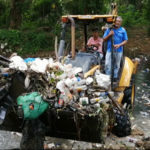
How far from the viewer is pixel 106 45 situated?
6.61 m

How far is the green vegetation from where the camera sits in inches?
667

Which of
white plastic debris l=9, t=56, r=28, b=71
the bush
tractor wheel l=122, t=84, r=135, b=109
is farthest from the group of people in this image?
the bush

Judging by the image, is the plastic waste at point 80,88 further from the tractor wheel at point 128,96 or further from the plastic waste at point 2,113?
the tractor wheel at point 128,96

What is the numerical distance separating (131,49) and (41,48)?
15.2 feet

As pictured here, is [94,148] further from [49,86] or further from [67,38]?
[67,38]

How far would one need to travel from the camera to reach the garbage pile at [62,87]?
4352 millimetres

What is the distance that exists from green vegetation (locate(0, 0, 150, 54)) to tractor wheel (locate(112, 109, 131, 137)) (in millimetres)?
10305

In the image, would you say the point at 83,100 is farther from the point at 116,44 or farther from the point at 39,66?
the point at 116,44

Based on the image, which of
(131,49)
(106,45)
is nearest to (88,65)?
(106,45)

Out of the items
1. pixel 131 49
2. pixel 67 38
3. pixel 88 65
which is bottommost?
pixel 131 49

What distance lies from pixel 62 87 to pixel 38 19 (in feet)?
54.6

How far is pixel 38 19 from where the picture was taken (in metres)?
20.5

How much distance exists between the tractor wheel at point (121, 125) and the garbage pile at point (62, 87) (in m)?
0.95

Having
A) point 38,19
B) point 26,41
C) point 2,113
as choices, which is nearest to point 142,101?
point 2,113
